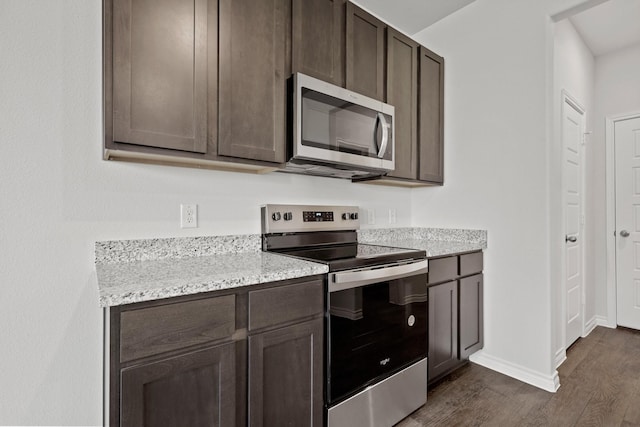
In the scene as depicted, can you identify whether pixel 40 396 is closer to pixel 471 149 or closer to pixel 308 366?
pixel 308 366

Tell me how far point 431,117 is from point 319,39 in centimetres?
122

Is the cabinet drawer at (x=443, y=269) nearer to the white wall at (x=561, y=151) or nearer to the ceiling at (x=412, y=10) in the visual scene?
the white wall at (x=561, y=151)

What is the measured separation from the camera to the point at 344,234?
2.32 m

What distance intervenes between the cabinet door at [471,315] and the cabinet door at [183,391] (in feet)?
5.63

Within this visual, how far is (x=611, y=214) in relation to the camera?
327 cm

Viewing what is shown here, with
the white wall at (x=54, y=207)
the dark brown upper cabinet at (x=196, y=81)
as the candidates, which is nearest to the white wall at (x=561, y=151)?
the dark brown upper cabinet at (x=196, y=81)

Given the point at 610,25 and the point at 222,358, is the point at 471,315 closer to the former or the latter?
the point at 222,358

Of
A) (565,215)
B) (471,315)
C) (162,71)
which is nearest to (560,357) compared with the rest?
(471,315)

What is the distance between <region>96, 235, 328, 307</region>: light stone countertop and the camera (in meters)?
1.04

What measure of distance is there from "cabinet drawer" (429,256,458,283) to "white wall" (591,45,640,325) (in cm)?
226

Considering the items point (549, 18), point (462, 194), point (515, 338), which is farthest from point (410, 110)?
point (515, 338)

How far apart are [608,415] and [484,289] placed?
94cm

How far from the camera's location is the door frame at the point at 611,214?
3260 millimetres

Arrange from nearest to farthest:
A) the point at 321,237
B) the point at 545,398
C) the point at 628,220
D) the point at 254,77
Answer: the point at 254,77 → the point at 545,398 → the point at 321,237 → the point at 628,220
